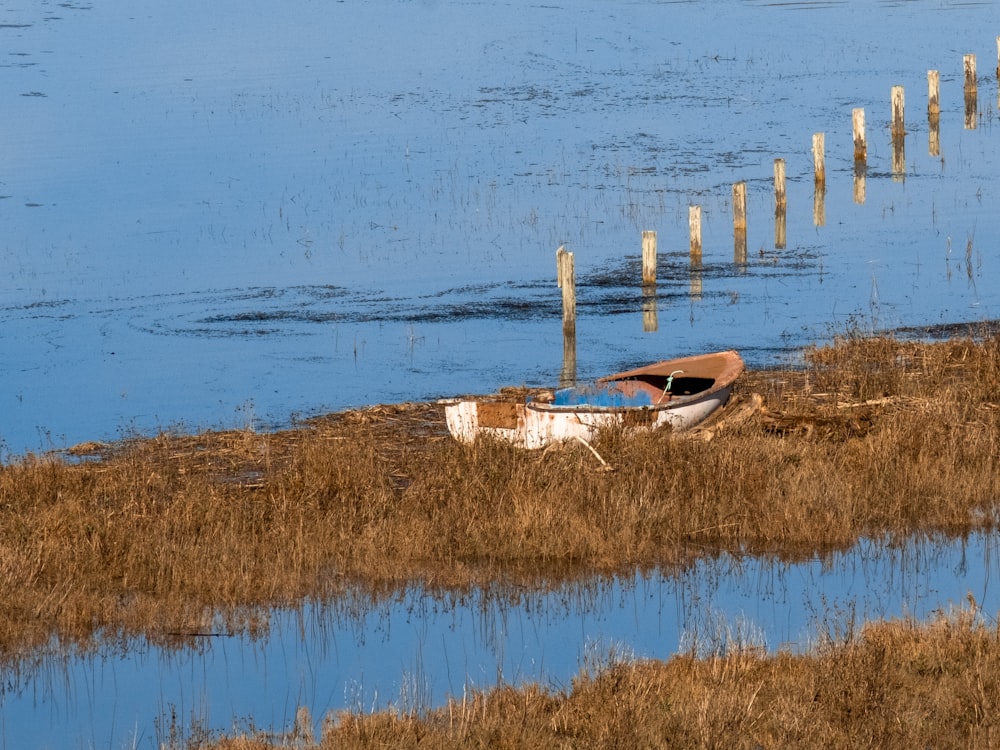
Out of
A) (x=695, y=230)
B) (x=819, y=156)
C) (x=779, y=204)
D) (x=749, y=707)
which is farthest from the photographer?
(x=819, y=156)

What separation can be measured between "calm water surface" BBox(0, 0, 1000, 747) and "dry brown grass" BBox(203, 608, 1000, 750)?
933 mm

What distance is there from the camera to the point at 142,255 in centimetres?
3434

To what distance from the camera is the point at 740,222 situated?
1220 inches

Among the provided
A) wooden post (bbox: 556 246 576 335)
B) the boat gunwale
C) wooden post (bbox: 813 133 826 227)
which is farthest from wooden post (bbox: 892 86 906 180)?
the boat gunwale

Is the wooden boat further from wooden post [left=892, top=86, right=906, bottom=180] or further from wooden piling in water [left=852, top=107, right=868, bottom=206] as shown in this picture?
wooden post [left=892, top=86, right=906, bottom=180]

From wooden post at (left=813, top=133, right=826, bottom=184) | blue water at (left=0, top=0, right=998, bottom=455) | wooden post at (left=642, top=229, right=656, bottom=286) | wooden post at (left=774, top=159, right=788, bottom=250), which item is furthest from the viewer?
wooden post at (left=813, top=133, right=826, bottom=184)

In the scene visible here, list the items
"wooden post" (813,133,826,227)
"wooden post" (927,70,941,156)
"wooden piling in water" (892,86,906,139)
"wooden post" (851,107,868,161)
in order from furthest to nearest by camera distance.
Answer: "wooden post" (927,70,941,156) < "wooden piling in water" (892,86,906,139) < "wooden post" (851,107,868,161) < "wooden post" (813,133,826,227)

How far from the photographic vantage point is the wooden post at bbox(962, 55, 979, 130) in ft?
157

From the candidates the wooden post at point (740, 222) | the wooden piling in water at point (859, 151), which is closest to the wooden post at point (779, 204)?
the wooden post at point (740, 222)

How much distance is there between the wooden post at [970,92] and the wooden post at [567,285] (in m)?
27.1

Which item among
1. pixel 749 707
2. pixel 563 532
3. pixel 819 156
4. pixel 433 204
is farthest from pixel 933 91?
pixel 749 707

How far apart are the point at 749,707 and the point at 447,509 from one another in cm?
522

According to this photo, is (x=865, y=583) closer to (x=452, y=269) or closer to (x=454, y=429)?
(x=454, y=429)

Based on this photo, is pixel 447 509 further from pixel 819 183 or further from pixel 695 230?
pixel 819 183
